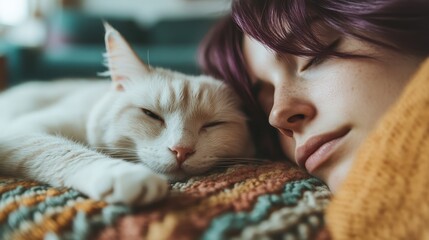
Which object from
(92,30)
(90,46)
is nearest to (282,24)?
(90,46)

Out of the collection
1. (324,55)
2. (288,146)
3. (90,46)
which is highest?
(324,55)

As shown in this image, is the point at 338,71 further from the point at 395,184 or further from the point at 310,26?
the point at 395,184

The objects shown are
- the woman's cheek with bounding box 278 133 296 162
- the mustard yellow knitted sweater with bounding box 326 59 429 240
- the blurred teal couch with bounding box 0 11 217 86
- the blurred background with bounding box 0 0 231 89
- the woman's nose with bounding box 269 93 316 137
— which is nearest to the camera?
the mustard yellow knitted sweater with bounding box 326 59 429 240

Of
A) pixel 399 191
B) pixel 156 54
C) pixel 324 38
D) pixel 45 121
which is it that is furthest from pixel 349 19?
pixel 156 54

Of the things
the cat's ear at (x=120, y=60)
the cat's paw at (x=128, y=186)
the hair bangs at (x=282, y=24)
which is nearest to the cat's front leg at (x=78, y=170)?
the cat's paw at (x=128, y=186)

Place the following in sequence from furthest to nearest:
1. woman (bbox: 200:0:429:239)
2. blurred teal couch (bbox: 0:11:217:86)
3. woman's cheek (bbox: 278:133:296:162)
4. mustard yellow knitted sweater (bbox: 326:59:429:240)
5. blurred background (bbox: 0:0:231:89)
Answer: blurred background (bbox: 0:0:231:89), blurred teal couch (bbox: 0:11:217:86), woman's cheek (bbox: 278:133:296:162), woman (bbox: 200:0:429:239), mustard yellow knitted sweater (bbox: 326:59:429:240)

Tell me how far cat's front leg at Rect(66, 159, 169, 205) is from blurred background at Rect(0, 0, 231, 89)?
8.95ft

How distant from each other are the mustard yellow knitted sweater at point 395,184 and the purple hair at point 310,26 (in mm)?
149

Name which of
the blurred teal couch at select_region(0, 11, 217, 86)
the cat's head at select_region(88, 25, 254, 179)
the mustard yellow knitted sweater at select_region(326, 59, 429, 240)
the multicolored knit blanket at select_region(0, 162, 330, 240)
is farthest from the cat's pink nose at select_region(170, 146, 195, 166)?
the blurred teal couch at select_region(0, 11, 217, 86)

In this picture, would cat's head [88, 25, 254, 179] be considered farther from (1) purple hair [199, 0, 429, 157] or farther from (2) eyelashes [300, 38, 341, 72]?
(2) eyelashes [300, 38, 341, 72]

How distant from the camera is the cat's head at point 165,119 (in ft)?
2.74

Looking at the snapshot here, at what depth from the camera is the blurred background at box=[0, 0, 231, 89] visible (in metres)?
3.38

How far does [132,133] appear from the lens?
2.93ft

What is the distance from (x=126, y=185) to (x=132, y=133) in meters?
0.35
